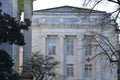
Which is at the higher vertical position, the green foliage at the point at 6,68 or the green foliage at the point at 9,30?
the green foliage at the point at 9,30

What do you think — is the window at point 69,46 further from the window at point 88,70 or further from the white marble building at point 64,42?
the window at point 88,70

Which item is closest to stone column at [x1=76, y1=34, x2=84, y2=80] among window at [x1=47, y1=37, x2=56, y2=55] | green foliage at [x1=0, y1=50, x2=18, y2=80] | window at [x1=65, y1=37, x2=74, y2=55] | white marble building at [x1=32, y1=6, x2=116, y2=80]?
white marble building at [x1=32, y1=6, x2=116, y2=80]

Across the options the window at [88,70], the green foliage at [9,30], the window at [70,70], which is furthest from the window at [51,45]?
the green foliage at [9,30]

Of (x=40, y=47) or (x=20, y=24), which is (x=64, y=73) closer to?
(x=40, y=47)

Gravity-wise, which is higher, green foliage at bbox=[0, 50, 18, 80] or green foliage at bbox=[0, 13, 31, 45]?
green foliage at bbox=[0, 13, 31, 45]

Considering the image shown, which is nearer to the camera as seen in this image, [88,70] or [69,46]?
[88,70]

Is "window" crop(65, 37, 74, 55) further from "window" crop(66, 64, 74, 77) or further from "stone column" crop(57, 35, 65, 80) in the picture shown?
"window" crop(66, 64, 74, 77)

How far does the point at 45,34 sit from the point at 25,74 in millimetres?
54111

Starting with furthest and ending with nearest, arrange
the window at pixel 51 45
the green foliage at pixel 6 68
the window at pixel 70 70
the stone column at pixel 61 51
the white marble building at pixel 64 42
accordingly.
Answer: the window at pixel 51 45
the window at pixel 70 70
the white marble building at pixel 64 42
the stone column at pixel 61 51
the green foliage at pixel 6 68

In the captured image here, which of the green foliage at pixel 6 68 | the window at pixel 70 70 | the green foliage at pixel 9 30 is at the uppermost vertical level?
the green foliage at pixel 9 30

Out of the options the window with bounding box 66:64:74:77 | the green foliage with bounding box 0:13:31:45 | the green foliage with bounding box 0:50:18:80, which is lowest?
the window with bounding box 66:64:74:77

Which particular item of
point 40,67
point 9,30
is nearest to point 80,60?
point 40,67

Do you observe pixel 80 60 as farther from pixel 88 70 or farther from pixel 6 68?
pixel 6 68

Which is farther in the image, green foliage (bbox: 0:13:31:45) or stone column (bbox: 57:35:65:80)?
stone column (bbox: 57:35:65:80)
